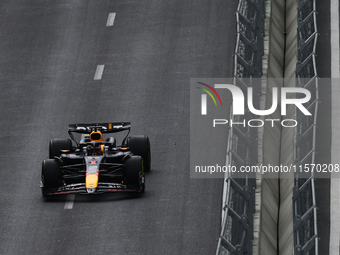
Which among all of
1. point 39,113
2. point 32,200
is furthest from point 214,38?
point 32,200

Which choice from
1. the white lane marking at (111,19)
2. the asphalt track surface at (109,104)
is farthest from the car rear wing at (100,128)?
the white lane marking at (111,19)

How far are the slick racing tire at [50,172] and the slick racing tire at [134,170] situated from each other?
1.66 m

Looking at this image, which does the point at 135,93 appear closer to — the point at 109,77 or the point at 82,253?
the point at 109,77

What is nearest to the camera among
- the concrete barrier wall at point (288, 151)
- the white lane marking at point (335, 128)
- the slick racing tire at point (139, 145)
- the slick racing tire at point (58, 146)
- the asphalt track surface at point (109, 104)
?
the white lane marking at point (335, 128)

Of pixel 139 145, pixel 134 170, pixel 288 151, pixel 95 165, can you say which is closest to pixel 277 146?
pixel 288 151

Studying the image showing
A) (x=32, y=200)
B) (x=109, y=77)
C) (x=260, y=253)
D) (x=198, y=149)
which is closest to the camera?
(x=260, y=253)

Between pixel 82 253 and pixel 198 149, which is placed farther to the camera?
pixel 198 149

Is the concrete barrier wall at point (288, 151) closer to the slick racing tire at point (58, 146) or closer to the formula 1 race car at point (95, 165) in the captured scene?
the formula 1 race car at point (95, 165)

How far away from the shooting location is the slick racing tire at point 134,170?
2431cm

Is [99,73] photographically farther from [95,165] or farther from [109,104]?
[95,165]

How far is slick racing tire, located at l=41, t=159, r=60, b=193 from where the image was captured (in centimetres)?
2427

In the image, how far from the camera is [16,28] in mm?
36812

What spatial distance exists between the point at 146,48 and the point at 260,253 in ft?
45.5

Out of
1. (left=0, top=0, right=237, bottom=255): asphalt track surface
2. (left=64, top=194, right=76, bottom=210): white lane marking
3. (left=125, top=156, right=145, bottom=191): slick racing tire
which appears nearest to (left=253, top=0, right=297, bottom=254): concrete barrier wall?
(left=0, top=0, right=237, bottom=255): asphalt track surface
